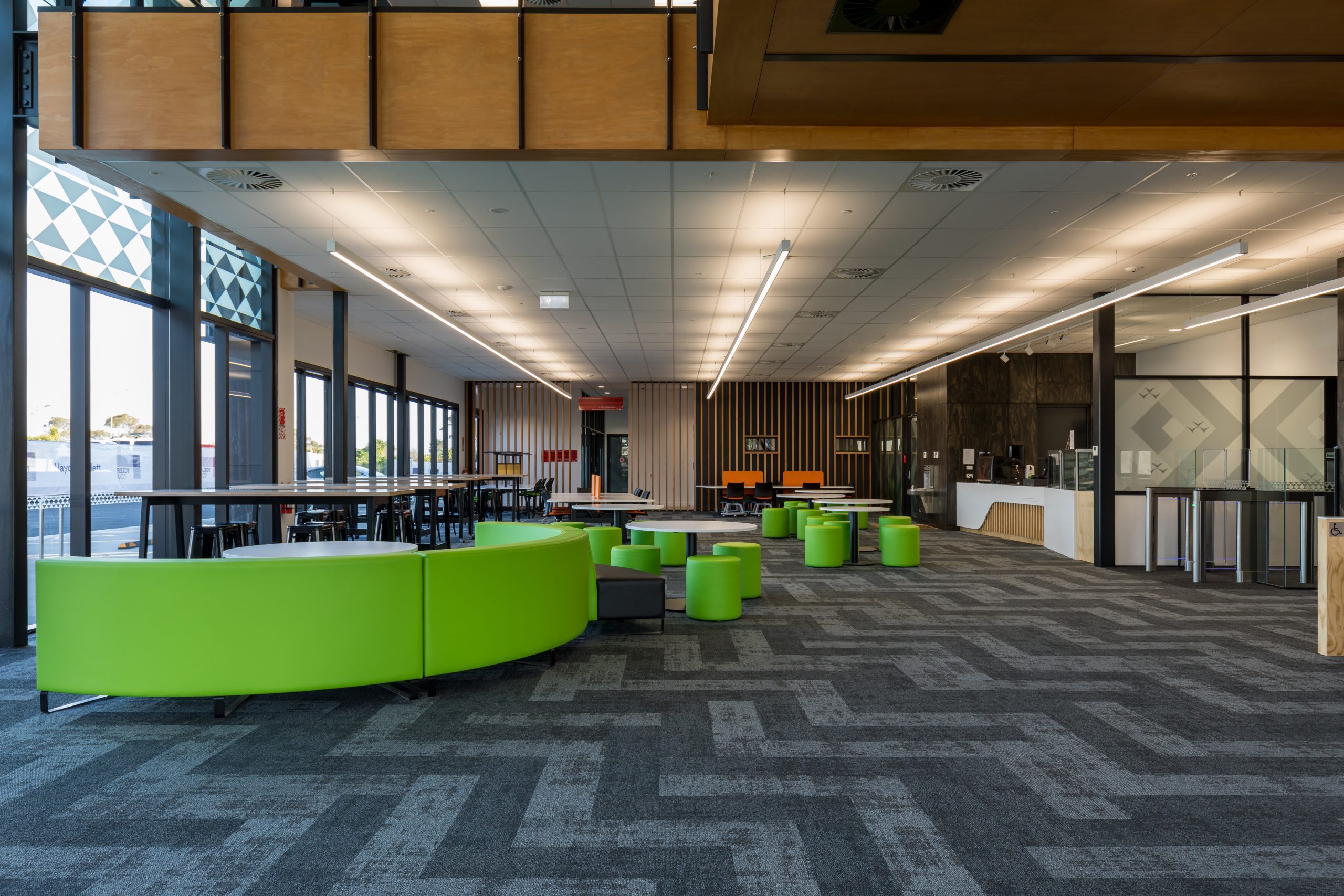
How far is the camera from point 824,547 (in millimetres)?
9094

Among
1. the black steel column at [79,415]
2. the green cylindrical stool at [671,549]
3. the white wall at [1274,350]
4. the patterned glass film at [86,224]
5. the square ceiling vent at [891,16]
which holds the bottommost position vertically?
the green cylindrical stool at [671,549]

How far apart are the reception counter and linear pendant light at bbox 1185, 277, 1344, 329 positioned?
2.54m

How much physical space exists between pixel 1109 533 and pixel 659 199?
7190 mm

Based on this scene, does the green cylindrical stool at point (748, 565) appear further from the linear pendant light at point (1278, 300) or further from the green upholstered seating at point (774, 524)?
the green upholstered seating at point (774, 524)

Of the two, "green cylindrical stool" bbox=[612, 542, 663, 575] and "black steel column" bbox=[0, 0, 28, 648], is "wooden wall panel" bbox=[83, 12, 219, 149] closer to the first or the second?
"black steel column" bbox=[0, 0, 28, 648]

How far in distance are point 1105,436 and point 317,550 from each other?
30.1ft

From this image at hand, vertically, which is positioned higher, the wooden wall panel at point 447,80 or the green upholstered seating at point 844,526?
the wooden wall panel at point 447,80

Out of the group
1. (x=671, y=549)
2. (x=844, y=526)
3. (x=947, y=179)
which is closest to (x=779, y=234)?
(x=947, y=179)

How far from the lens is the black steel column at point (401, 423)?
1551 centimetres

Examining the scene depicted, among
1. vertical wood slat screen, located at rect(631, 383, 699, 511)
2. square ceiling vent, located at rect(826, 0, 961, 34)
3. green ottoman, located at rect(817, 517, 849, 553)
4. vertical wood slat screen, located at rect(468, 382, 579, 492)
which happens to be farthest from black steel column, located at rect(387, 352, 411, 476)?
square ceiling vent, located at rect(826, 0, 961, 34)

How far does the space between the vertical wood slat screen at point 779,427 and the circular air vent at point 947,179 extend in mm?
14116

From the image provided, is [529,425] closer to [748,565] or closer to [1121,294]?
[748,565]

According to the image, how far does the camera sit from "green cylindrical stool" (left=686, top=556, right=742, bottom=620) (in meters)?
5.94

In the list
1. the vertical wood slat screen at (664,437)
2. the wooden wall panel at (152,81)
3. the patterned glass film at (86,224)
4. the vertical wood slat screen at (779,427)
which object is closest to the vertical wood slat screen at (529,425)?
the vertical wood slat screen at (664,437)
